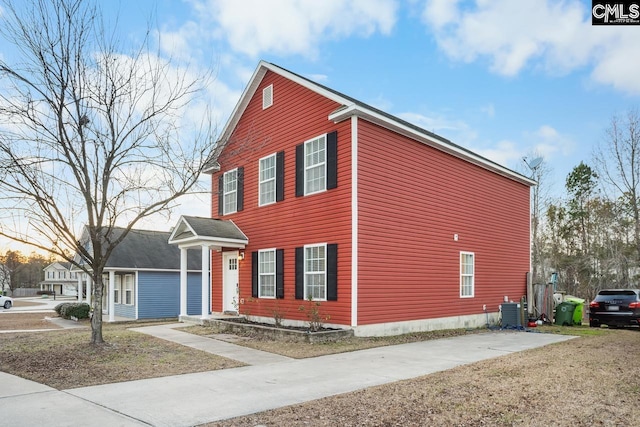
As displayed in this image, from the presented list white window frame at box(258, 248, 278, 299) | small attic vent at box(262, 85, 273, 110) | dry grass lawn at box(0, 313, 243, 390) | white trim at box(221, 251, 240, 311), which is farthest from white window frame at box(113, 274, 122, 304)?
small attic vent at box(262, 85, 273, 110)

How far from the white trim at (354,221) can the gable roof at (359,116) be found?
40 centimetres

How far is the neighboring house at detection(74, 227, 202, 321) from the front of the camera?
2210 centimetres

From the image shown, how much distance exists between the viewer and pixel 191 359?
384 inches

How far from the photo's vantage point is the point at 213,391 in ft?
23.0

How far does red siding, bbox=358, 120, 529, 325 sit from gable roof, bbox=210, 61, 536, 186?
9.4 inches

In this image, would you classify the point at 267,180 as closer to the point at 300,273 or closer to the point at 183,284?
the point at 300,273

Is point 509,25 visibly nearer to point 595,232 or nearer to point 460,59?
point 460,59

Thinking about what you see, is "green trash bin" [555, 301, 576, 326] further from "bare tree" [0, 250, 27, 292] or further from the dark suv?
"bare tree" [0, 250, 27, 292]

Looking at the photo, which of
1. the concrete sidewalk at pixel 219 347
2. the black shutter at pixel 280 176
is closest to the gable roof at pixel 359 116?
the black shutter at pixel 280 176

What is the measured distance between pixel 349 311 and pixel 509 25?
889 cm

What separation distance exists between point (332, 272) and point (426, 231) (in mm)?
3589

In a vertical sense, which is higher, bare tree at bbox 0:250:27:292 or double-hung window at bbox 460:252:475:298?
double-hung window at bbox 460:252:475:298

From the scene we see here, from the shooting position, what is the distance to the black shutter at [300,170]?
14.4m

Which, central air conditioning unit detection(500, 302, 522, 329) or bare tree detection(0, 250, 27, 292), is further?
bare tree detection(0, 250, 27, 292)
